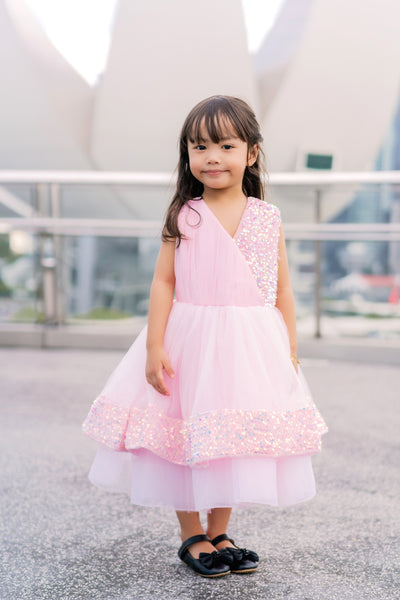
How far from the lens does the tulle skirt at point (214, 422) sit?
1100 mm

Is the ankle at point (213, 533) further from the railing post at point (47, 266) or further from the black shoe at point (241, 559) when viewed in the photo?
the railing post at point (47, 266)

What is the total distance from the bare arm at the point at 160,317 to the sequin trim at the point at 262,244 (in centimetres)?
14

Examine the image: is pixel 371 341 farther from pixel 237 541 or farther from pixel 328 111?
pixel 328 111

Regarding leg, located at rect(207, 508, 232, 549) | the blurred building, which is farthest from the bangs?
the blurred building

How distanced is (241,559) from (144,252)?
2995 millimetres

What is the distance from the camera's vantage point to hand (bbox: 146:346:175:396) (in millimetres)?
1153

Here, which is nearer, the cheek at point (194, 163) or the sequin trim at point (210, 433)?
the sequin trim at point (210, 433)

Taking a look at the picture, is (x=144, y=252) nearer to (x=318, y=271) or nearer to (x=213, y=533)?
(x=318, y=271)

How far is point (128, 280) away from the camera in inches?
168

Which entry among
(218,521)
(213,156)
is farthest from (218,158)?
(218,521)

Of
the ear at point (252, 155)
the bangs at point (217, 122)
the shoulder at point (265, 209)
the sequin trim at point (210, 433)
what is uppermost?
the bangs at point (217, 122)

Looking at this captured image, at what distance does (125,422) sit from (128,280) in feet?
10.2

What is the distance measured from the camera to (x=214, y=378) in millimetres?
1138

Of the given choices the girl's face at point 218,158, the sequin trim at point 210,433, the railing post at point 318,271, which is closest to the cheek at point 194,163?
the girl's face at point 218,158
